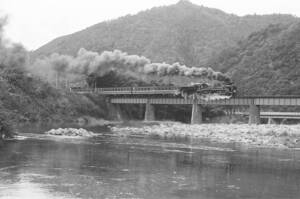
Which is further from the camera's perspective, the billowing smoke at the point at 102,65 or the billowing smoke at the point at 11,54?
the billowing smoke at the point at 102,65

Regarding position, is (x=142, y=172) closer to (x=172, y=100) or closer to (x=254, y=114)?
(x=254, y=114)

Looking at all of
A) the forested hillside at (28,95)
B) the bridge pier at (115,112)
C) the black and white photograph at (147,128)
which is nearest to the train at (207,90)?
the black and white photograph at (147,128)

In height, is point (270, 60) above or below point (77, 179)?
above

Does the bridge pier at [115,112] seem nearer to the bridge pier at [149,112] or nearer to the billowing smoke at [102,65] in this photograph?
the bridge pier at [149,112]

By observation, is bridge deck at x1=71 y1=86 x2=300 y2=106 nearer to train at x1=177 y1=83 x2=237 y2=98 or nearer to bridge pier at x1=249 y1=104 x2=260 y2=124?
bridge pier at x1=249 y1=104 x2=260 y2=124

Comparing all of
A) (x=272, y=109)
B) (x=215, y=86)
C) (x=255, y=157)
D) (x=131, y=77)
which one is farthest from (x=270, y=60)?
(x=255, y=157)

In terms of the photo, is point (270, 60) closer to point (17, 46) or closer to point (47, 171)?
point (17, 46)

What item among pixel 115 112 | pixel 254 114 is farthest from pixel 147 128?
pixel 115 112
